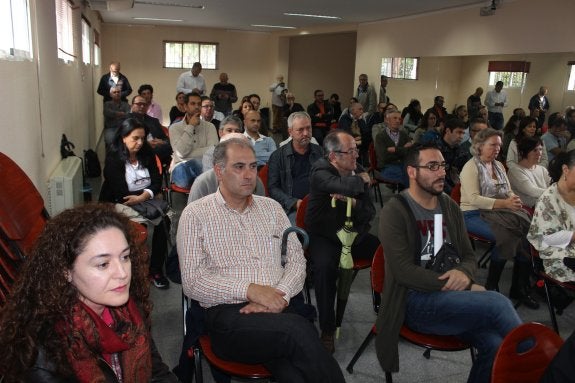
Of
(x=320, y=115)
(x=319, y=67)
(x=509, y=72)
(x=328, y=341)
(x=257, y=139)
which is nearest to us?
(x=328, y=341)

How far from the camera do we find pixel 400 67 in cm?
959

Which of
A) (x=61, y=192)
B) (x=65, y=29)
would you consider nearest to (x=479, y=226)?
(x=61, y=192)

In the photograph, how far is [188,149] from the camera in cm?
466

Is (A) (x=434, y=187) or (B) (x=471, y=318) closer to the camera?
(B) (x=471, y=318)

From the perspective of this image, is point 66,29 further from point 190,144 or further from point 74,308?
point 74,308

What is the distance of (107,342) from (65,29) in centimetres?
544

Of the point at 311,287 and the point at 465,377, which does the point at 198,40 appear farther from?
the point at 465,377

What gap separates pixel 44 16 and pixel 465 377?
3.99m

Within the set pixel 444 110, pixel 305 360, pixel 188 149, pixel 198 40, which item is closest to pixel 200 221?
pixel 305 360

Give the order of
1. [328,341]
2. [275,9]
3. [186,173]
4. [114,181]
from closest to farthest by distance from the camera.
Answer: [328,341] < [114,181] < [186,173] < [275,9]

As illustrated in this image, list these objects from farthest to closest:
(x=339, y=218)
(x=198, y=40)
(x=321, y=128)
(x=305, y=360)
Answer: (x=198, y=40), (x=321, y=128), (x=339, y=218), (x=305, y=360)

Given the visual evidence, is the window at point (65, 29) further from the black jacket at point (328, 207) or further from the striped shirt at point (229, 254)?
the striped shirt at point (229, 254)

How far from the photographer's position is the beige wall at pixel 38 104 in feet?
8.34

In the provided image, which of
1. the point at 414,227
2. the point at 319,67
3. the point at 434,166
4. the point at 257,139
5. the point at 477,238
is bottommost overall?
the point at 477,238
